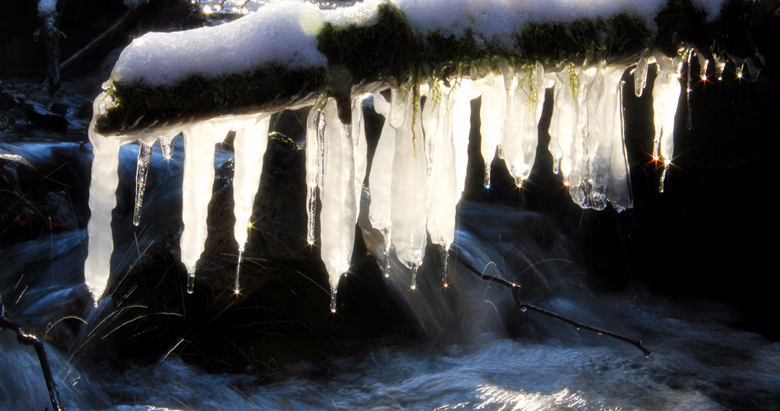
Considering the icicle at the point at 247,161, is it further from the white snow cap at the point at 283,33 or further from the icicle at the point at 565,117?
the icicle at the point at 565,117

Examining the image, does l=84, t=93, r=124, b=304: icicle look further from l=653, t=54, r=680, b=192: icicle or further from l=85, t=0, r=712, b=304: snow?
l=653, t=54, r=680, b=192: icicle

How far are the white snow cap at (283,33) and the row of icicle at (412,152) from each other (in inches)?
8.6

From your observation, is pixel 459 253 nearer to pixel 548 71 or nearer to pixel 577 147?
pixel 577 147

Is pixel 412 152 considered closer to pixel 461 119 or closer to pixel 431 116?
pixel 431 116

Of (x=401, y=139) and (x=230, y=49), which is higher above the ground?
(x=230, y=49)

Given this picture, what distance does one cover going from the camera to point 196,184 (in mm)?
2338

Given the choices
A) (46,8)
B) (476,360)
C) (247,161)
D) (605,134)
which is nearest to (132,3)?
(46,8)

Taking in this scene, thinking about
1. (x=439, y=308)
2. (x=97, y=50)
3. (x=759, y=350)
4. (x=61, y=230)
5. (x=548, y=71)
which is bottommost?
(x=759, y=350)

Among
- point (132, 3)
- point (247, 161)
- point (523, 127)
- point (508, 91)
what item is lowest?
point (247, 161)

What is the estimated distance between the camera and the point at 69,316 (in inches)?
208

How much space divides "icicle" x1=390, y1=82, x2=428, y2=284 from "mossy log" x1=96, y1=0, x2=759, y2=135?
312mm

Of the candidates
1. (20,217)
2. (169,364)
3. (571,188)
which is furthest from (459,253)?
(20,217)

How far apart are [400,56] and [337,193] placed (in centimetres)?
61

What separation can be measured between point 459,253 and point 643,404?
2.79 m
